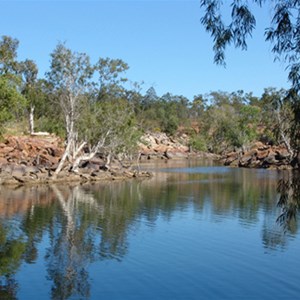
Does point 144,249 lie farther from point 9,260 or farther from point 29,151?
point 29,151

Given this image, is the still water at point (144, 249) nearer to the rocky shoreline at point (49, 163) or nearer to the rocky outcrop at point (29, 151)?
the rocky shoreline at point (49, 163)

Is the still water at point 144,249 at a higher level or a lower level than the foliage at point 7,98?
lower

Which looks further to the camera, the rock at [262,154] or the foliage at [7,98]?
the rock at [262,154]

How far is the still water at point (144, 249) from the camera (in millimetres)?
13688

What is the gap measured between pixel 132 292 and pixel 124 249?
4.76m

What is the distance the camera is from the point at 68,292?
13070 mm

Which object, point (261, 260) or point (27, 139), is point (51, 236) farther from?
point (27, 139)

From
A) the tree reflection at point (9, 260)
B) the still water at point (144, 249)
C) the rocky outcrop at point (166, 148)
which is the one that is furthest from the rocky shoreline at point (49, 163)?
the rocky outcrop at point (166, 148)

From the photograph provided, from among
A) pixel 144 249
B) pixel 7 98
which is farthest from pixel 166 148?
pixel 144 249

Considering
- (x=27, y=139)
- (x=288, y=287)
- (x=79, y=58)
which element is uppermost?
(x=79, y=58)

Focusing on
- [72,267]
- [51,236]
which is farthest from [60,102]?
[72,267]

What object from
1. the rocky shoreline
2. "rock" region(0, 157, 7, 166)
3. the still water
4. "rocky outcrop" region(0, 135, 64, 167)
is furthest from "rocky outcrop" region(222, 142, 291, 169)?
the still water

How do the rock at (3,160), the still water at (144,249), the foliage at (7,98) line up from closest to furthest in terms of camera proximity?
the still water at (144,249) → the foliage at (7,98) → the rock at (3,160)

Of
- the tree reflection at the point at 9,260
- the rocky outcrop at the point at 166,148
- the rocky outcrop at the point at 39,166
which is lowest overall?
the tree reflection at the point at 9,260
